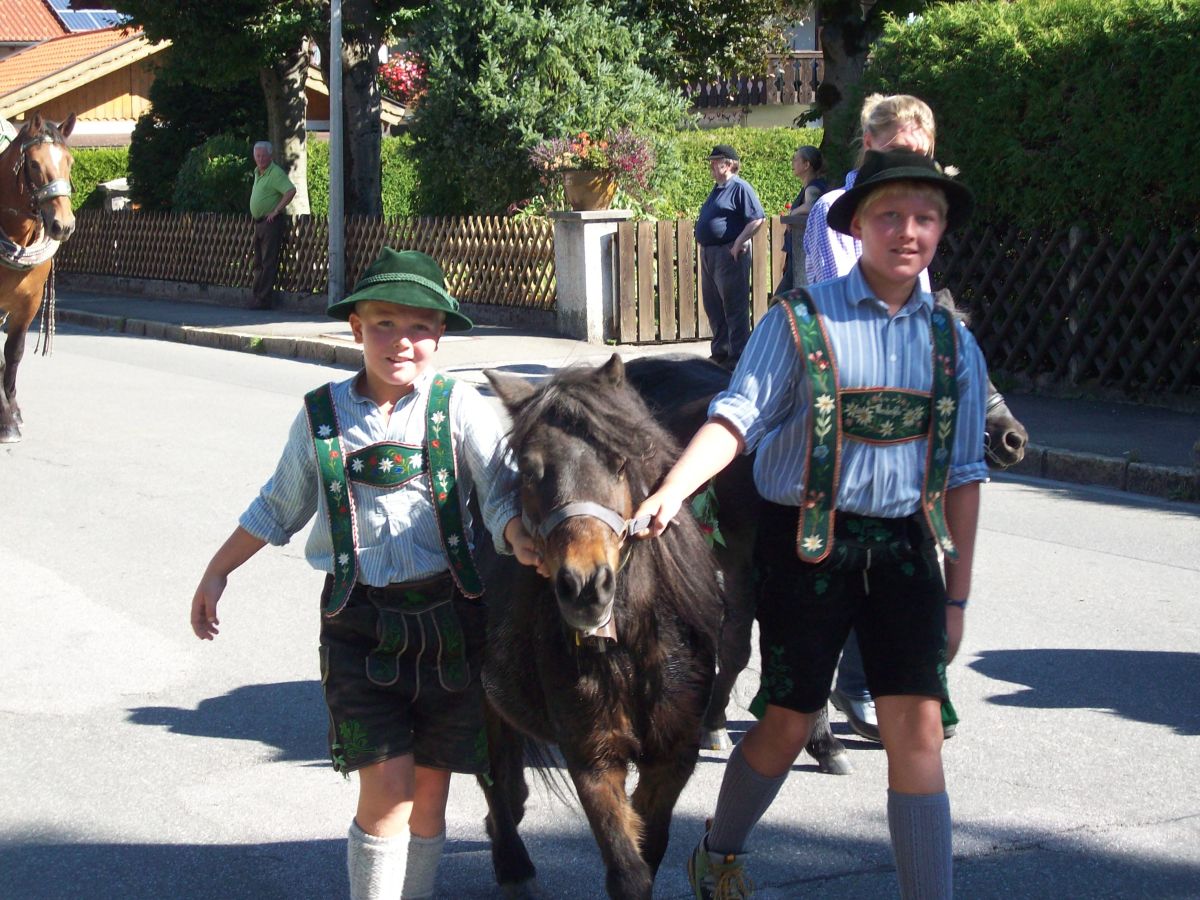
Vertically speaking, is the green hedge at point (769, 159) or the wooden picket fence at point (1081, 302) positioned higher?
the green hedge at point (769, 159)

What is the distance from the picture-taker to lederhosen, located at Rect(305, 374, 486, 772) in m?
3.27

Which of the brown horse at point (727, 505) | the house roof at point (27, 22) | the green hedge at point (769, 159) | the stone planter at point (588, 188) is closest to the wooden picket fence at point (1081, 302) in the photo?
the stone planter at point (588, 188)

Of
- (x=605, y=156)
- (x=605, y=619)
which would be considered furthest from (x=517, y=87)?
(x=605, y=619)

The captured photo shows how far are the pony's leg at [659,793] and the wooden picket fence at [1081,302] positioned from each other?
8881 millimetres

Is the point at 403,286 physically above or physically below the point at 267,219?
above

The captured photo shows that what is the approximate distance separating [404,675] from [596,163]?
1435 cm

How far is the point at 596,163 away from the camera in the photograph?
56.2ft

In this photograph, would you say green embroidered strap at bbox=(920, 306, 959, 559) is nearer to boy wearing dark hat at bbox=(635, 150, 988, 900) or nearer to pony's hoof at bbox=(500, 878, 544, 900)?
boy wearing dark hat at bbox=(635, 150, 988, 900)

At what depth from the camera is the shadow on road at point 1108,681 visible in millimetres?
5328

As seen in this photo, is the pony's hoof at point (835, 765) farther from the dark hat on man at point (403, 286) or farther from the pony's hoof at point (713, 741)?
the dark hat on man at point (403, 286)

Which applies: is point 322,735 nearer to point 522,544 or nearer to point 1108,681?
point 522,544

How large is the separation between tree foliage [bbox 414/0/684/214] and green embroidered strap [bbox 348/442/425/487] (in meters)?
16.7

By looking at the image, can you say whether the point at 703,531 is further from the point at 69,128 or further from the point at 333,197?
the point at 333,197

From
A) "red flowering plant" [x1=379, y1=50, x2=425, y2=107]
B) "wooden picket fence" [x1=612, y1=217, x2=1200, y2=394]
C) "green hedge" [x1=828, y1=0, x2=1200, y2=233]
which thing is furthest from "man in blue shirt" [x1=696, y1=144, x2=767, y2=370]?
"red flowering plant" [x1=379, y1=50, x2=425, y2=107]
